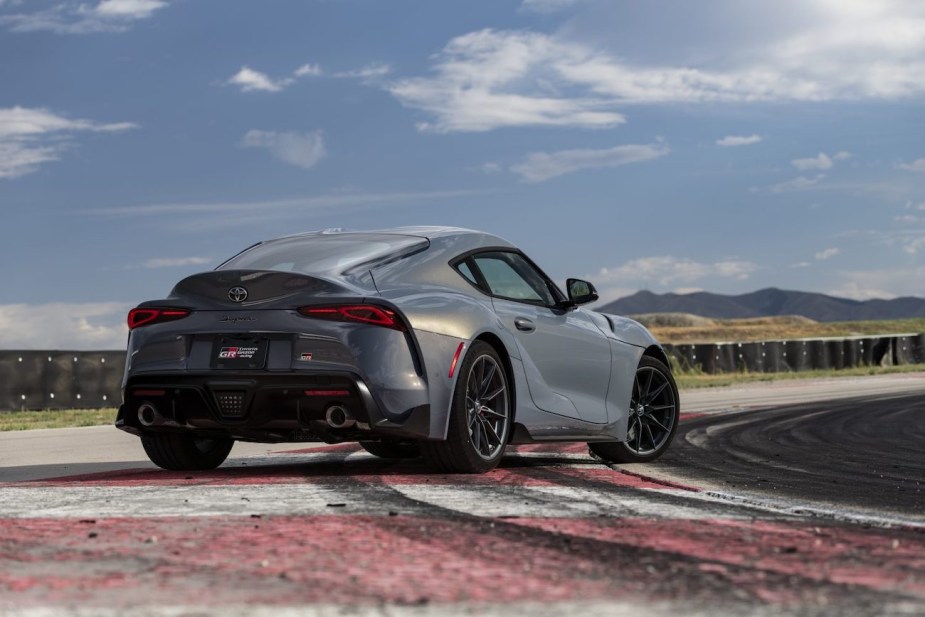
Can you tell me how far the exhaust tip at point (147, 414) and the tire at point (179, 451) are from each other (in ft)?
1.71

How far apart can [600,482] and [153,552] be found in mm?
3497

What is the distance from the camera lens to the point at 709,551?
476 centimetres

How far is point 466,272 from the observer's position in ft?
27.5

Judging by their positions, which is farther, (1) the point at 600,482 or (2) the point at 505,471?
(2) the point at 505,471

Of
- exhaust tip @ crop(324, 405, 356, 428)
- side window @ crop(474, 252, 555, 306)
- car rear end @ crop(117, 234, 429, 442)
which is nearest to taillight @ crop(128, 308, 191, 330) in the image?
car rear end @ crop(117, 234, 429, 442)

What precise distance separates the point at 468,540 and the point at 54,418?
51.9 ft

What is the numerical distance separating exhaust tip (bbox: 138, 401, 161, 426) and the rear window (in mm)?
1026

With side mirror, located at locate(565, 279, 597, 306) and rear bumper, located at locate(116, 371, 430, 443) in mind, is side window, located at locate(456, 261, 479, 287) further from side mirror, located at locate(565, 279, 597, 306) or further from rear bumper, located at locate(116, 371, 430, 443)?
rear bumper, located at locate(116, 371, 430, 443)

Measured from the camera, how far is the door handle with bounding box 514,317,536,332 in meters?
8.40

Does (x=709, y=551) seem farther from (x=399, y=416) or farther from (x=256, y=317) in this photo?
(x=256, y=317)

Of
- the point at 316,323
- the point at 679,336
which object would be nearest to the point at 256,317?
the point at 316,323

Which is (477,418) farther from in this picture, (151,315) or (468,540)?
(468,540)

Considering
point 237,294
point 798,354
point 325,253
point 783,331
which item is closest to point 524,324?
point 325,253

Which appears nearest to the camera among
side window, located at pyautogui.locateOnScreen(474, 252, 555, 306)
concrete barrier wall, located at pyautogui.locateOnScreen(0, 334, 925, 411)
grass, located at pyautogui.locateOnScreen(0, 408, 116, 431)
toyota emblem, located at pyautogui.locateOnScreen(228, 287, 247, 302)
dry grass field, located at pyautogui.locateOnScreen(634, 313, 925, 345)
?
toyota emblem, located at pyautogui.locateOnScreen(228, 287, 247, 302)
